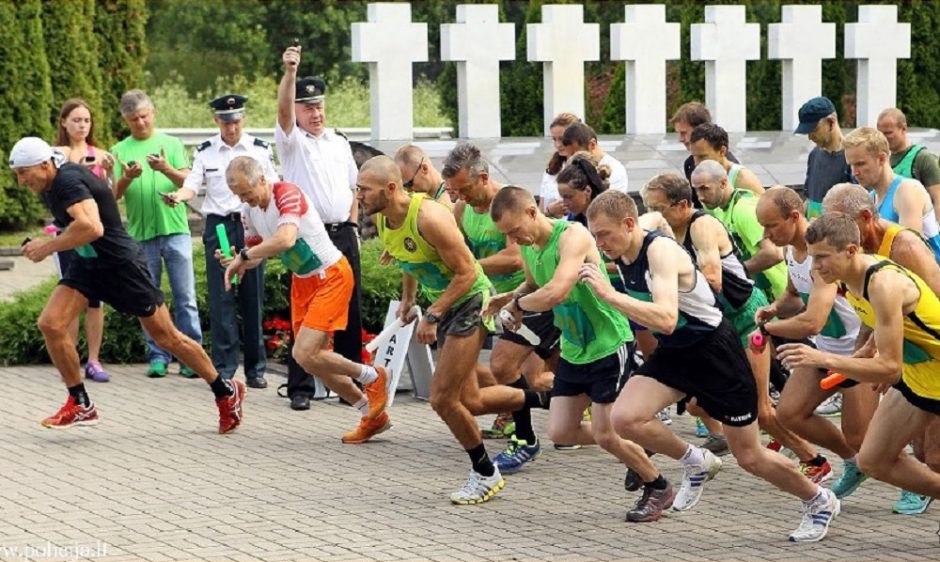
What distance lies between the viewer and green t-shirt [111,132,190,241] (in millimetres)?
12602

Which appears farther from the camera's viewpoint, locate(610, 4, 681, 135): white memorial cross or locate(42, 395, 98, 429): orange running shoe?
locate(610, 4, 681, 135): white memorial cross

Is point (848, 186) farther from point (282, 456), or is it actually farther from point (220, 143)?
point (220, 143)

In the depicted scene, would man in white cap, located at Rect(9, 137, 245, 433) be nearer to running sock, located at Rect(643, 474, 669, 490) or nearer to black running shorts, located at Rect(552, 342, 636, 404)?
black running shorts, located at Rect(552, 342, 636, 404)

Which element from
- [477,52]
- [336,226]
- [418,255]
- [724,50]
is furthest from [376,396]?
[724,50]

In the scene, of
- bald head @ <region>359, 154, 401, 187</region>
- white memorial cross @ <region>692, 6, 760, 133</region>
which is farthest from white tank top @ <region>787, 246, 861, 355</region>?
white memorial cross @ <region>692, 6, 760, 133</region>

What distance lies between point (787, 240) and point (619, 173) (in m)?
2.83

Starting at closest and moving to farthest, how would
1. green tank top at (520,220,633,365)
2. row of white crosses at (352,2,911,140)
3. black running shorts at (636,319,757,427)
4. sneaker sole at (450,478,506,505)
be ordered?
black running shorts at (636,319,757,427), green tank top at (520,220,633,365), sneaker sole at (450,478,506,505), row of white crosses at (352,2,911,140)

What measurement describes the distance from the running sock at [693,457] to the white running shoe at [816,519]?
0.59 meters

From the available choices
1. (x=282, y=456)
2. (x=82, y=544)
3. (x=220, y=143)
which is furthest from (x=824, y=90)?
(x=82, y=544)

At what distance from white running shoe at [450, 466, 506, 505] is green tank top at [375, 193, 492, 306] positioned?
91 centimetres

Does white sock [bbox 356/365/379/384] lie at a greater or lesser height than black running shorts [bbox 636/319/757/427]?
lesser

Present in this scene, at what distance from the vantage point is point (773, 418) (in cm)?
847

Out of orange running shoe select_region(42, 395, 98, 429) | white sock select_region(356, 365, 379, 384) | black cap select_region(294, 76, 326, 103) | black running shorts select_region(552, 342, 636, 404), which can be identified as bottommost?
orange running shoe select_region(42, 395, 98, 429)

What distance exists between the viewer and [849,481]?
27.1 feet
